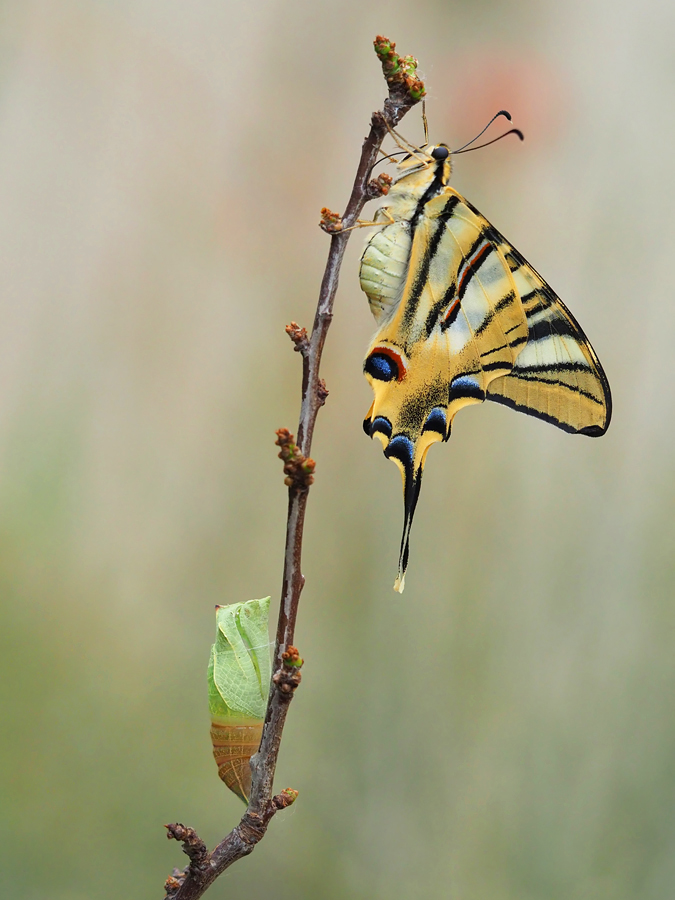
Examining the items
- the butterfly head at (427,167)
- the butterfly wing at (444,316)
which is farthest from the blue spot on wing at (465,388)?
the butterfly head at (427,167)

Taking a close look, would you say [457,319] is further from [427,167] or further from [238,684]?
[238,684]

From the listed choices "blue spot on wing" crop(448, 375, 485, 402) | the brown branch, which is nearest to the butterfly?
"blue spot on wing" crop(448, 375, 485, 402)

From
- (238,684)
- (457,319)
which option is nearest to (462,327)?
(457,319)

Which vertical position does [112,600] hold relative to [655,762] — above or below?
above

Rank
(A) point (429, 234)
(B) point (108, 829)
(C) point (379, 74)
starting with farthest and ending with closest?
(C) point (379, 74) < (B) point (108, 829) < (A) point (429, 234)

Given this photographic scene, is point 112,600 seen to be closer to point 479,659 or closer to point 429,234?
point 479,659

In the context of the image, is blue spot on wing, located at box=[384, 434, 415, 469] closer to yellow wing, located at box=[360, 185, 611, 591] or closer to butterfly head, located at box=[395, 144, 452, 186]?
yellow wing, located at box=[360, 185, 611, 591]

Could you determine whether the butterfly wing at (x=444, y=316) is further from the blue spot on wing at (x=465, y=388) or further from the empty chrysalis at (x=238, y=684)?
the empty chrysalis at (x=238, y=684)

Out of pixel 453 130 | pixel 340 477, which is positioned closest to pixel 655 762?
pixel 340 477
